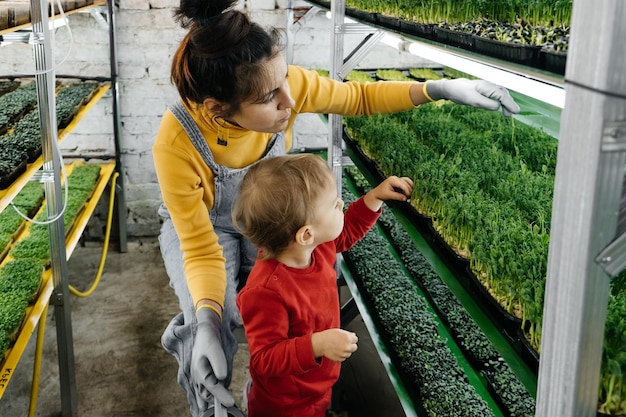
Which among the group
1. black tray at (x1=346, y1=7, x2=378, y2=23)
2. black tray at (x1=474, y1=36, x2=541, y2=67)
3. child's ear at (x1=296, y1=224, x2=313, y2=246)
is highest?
black tray at (x1=474, y1=36, x2=541, y2=67)

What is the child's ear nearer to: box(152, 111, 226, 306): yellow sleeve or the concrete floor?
box(152, 111, 226, 306): yellow sleeve

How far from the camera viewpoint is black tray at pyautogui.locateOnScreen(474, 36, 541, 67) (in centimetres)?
125

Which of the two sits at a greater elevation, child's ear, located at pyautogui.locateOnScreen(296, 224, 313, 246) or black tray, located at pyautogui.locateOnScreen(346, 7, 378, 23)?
black tray, located at pyautogui.locateOnScreen(346, 7, 378, 23)

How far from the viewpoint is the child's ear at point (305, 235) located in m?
1.73

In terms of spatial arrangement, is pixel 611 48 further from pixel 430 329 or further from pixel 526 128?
pixel 526 128

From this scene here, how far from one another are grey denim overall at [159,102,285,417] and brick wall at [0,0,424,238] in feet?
9.01

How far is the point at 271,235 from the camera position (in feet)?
5.75

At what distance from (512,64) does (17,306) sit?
7.60 ft

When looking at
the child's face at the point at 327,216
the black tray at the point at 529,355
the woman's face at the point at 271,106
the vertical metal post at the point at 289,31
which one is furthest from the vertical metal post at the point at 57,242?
the black tray at the point at 529,355

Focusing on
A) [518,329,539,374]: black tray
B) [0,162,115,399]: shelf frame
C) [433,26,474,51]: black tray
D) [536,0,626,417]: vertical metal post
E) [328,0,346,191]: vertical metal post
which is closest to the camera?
[536,0,626,417]: vertical metal post

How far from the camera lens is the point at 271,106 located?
1.94m

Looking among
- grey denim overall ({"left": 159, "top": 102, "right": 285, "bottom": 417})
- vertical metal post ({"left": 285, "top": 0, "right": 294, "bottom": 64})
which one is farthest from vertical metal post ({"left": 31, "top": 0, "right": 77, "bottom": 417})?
vertical metal post ({"left": 285, "top": 0, "right": 294, "bottom": 64})

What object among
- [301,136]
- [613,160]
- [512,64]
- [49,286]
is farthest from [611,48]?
[301,136]

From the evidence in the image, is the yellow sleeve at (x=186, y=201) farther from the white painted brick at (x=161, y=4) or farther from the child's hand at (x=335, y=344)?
the white painted brick at (x=161, y=4)
